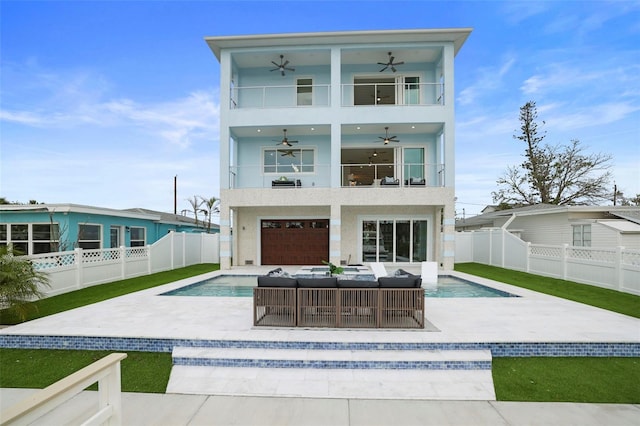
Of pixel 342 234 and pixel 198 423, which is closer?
pixel 198 423

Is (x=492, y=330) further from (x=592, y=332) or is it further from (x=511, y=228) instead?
(x=511, y=228)

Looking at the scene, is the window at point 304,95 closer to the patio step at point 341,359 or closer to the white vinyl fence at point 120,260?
the white vinyl fence at point 120,260

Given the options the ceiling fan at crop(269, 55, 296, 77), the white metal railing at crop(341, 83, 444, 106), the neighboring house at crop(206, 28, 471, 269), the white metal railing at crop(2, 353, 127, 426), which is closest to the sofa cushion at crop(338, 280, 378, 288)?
the white metal railing at crop(2, 353, 127, 426)

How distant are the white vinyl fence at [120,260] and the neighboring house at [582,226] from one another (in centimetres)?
1707

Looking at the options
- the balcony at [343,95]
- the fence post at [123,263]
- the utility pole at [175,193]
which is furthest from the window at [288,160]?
the utility pole at [175,193]

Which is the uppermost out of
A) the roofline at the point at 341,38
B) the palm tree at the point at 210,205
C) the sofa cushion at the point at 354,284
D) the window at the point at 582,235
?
the roofline at the point at 341,38

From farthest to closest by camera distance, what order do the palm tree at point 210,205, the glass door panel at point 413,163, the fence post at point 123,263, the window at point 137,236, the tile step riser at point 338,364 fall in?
1. the palm tree at point 210,205
2. the window at point 137,236
3. the glass door panel at point 413,163
4. the fence post at point 123,263
5. the tile step riser at point 338,364

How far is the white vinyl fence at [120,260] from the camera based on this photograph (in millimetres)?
8758

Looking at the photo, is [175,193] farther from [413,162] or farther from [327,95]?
[413,162]

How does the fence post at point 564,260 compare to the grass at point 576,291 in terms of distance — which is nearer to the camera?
the grass at point 576,291

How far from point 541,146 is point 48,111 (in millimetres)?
33095

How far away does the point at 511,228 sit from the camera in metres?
18.4

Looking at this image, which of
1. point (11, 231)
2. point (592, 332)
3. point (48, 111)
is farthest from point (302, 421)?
point (48, 111)

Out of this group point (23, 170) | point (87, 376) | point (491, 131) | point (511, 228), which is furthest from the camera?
point (491, 131)
